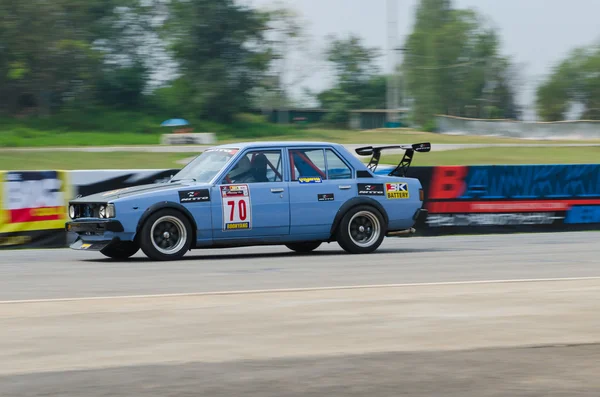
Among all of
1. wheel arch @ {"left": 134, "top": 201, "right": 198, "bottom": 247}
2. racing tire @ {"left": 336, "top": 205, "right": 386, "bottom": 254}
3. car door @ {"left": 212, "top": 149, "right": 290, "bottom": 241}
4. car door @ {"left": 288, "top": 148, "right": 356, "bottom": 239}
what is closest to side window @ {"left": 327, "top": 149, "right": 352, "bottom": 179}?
car door @ {"left": 288, "top": 148, "right": 356, "bottom": 239}

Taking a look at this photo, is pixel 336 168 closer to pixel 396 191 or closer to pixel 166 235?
pixel 396 191

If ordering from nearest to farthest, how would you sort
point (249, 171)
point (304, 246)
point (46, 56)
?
point (249, 171) < point (304, 246) < point (46, 56)

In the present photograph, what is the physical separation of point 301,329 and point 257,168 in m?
5.92

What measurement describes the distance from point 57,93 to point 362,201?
184 ft

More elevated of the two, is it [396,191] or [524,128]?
[524,128]

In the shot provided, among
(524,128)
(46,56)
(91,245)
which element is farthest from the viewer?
(524,128)

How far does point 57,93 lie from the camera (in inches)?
2608

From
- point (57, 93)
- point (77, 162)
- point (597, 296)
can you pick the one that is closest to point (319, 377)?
point (597, 296)

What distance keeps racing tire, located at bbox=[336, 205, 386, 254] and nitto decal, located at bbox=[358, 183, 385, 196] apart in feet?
A: 0.62

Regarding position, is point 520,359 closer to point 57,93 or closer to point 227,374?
point 227,374

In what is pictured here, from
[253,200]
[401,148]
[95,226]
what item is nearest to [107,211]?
[95,226]

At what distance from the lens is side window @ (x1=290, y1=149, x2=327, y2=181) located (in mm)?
13039

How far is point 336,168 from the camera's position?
13289mm

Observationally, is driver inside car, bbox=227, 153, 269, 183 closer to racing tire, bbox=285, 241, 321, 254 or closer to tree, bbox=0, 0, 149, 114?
racing tire, bbox=285, 241, 321, 254
